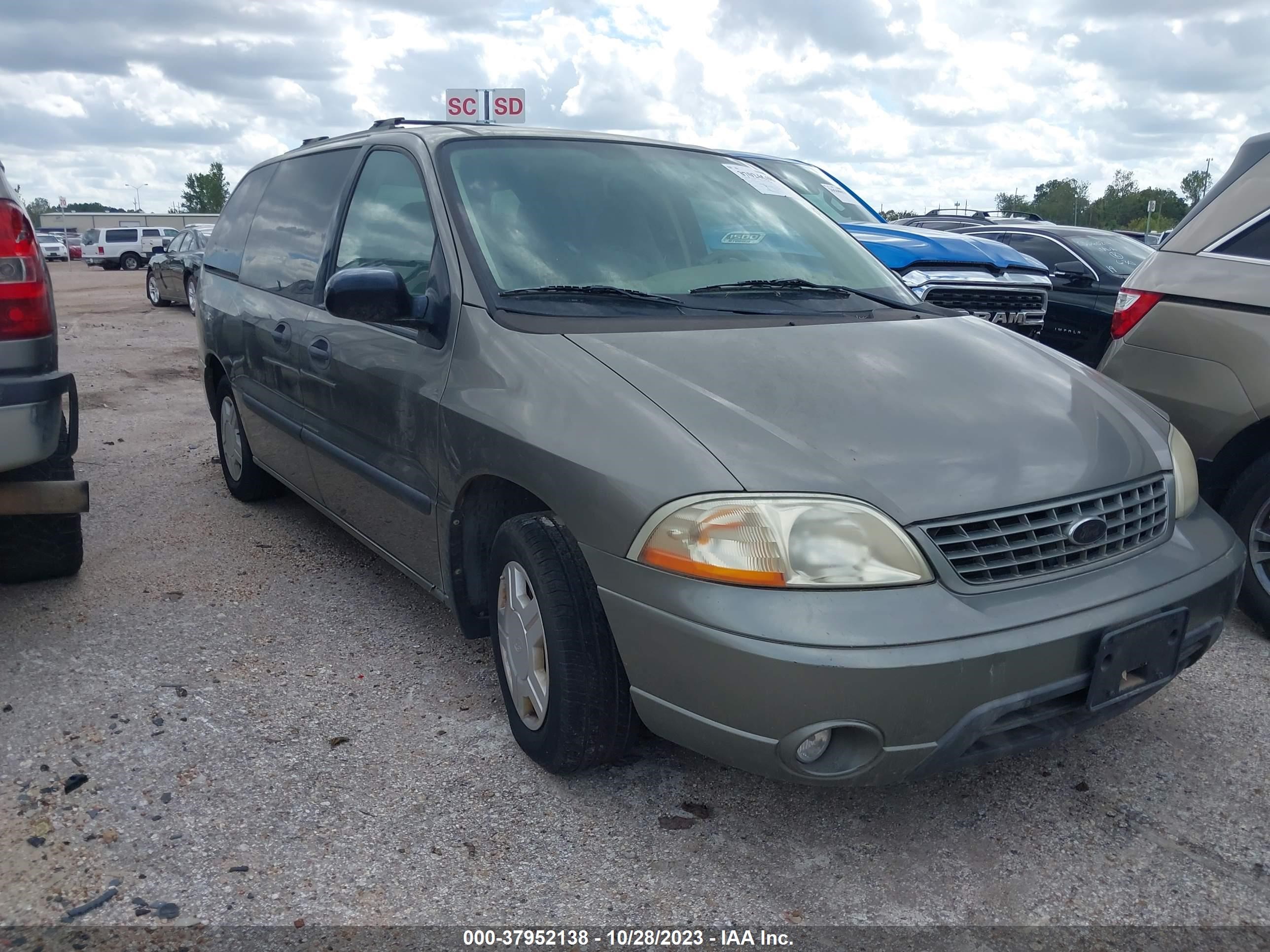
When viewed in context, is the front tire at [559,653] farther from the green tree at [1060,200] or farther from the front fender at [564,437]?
the green tree at [1060,200]

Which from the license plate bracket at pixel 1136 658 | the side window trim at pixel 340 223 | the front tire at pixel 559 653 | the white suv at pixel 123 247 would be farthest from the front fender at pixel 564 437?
the white suv at pixel 123 247

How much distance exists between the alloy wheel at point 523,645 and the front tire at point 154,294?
18568 millimetres

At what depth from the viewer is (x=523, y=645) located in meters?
2.78

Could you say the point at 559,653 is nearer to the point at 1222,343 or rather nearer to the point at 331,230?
the point at 331,230

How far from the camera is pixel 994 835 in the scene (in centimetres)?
258

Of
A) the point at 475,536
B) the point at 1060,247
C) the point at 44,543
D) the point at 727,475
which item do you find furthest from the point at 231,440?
the point at 1060,247

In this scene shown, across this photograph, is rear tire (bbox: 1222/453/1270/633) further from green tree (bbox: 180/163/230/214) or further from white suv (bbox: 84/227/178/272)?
green tree (bbox: 180/163/230/214)

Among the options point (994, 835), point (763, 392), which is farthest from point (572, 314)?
point (994, 835)

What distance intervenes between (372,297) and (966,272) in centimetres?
600

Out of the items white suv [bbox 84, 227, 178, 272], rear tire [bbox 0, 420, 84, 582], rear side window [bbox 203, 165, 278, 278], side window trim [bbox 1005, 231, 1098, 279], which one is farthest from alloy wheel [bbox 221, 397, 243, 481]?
white suv [bbox 84, 227, 178, 272]

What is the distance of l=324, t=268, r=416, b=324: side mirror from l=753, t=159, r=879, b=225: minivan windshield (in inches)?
236

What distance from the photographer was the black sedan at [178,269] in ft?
57.5

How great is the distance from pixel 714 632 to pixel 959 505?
2.01 feet

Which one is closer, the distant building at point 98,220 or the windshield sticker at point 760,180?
the windshield sticker at point 760,180
